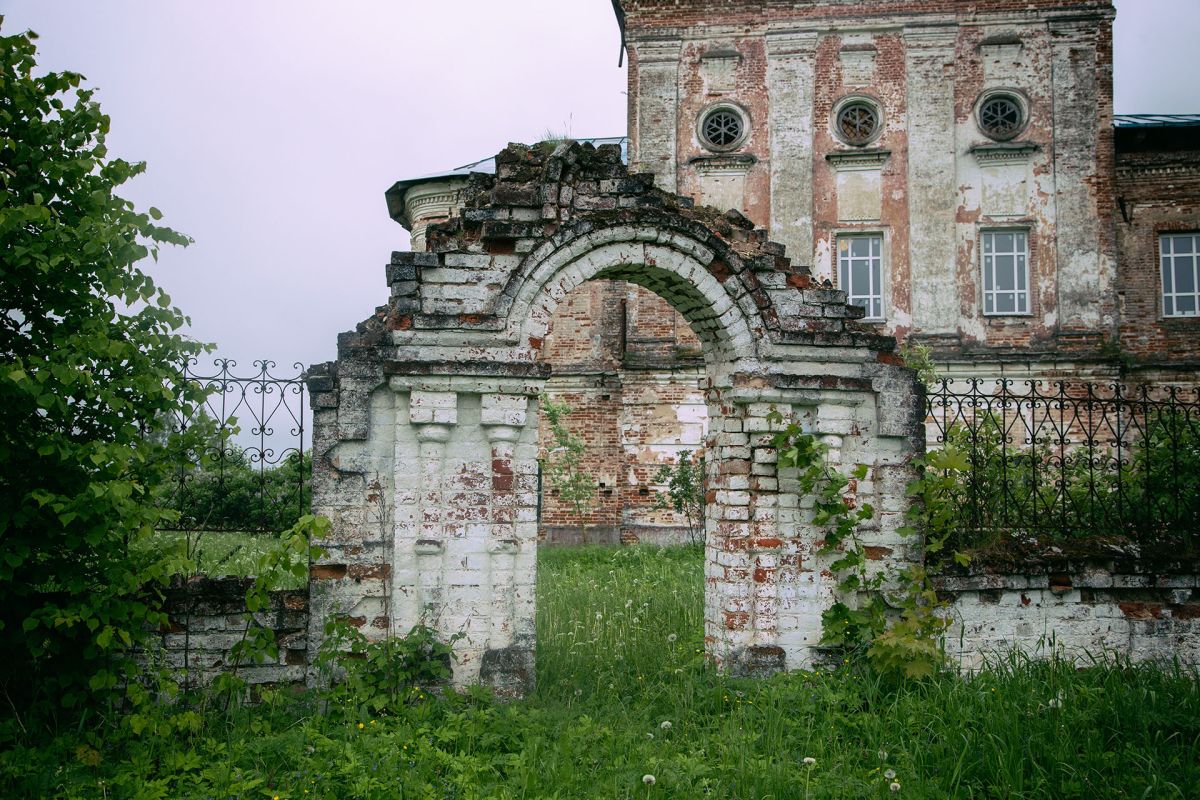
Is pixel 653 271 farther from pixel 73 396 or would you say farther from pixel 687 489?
pixel 687 489

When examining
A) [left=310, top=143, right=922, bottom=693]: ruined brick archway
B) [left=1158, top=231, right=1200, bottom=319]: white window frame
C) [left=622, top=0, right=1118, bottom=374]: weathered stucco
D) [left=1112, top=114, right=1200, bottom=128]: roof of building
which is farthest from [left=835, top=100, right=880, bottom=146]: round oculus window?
[left=310, top=143, right=922, bottom=693]: ruined brick archway

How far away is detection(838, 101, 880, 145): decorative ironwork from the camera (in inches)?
677

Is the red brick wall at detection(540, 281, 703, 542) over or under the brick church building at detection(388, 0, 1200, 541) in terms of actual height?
under

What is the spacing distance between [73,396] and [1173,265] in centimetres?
1854

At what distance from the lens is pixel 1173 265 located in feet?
56.9

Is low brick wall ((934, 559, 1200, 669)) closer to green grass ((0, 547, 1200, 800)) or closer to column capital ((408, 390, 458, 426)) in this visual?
green grass ((0, 547, 1200, 800))

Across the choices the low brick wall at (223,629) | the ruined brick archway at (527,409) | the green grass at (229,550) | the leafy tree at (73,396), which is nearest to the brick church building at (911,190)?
the green grass at (229,550)

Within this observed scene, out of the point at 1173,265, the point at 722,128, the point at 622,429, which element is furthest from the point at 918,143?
the point at 622,429

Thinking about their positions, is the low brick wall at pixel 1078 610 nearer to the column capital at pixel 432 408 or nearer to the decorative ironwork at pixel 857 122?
the column capital at pixel 432 408

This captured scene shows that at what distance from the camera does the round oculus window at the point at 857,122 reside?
17.2 meters

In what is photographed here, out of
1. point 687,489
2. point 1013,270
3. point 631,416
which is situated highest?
point 1013,270

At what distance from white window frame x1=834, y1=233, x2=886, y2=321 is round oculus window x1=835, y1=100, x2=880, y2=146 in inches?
69.0

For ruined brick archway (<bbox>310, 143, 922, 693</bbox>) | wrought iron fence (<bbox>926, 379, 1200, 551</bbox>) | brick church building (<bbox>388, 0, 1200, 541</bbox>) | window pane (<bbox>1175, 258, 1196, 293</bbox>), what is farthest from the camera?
window pane (<bbox>1175, 258, 1196, 293</bbox>)

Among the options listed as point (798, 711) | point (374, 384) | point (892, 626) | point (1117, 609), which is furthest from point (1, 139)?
point (1117, 609)
